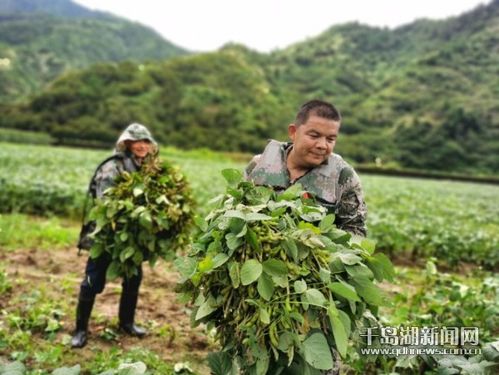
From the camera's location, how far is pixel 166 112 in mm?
72375

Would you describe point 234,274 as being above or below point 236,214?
below

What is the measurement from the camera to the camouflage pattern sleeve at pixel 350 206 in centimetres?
271

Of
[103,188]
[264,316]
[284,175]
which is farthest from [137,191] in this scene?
[264,316]

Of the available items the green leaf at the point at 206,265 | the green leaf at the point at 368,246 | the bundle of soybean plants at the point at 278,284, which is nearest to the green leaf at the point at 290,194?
the bundle of soybean plants at the point at 278,284

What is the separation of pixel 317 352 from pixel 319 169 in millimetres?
1080

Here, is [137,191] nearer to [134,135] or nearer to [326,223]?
[134,135]

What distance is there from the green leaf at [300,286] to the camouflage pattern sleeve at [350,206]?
0.79 meters

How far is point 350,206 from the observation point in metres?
2.74

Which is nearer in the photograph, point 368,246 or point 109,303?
point 368,246

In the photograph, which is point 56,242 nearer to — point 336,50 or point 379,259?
point 379,259

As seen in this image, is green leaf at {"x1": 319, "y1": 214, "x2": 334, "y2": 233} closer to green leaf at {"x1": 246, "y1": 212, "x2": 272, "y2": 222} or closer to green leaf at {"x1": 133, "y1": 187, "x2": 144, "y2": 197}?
green leaf at {"x1": 246, "y1": 212, "x2": 272, "y2": 222}

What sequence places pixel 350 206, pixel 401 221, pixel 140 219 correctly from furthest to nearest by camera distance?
pixel 401 221, pixel 140 219, pixel 350 206

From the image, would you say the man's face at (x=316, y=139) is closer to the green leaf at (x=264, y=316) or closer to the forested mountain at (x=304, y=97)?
the green leaf at (x=264, y=316)

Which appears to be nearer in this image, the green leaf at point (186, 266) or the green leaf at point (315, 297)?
the green leaf at point (315, 297)
